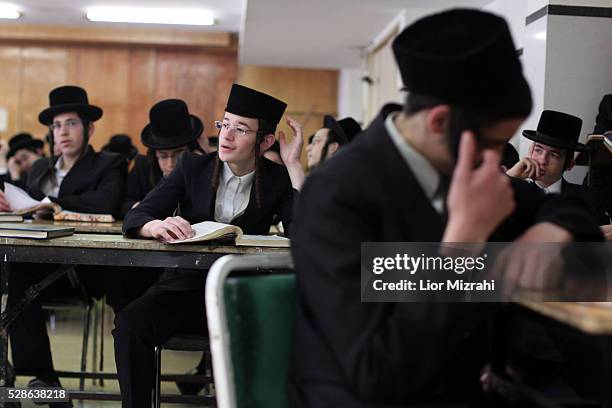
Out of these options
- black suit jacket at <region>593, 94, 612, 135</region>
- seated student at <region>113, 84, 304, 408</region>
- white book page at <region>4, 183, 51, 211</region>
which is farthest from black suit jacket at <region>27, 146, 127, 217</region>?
black suit jacket at <region>593, 94, 612, 135</region>

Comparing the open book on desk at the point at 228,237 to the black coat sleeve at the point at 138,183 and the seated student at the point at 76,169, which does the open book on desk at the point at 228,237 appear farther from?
the black coat sleeve at the point at 138,183

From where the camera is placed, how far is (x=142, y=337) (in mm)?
2842

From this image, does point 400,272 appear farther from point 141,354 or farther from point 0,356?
point 0,356

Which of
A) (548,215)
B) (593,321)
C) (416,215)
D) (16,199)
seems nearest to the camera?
(593,321)

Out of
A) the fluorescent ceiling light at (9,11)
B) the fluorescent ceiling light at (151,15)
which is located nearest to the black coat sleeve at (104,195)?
the fluorescent ceiling light at (151,15)

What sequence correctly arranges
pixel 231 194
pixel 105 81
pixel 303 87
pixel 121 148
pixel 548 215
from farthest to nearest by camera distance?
1. pixel 303 87
2. pixel 105 81
3. pixel 121 148
4. pixel 231 194
5. pixel 548 215

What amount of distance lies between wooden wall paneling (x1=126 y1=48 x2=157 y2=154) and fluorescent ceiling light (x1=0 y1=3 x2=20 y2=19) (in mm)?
1992

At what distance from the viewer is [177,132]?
4.75 meters

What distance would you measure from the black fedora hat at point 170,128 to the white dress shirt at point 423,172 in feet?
10.8

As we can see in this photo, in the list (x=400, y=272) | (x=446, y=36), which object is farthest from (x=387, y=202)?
(x=446, y=36)

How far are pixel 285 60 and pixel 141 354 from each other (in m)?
9.53

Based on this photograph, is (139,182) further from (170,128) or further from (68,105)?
(68,105)

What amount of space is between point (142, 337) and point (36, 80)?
9.87m

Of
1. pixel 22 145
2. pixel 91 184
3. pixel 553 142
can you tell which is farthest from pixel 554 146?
pixel 22 145
